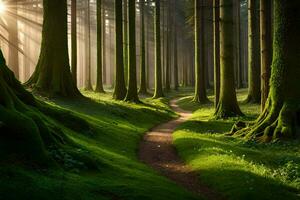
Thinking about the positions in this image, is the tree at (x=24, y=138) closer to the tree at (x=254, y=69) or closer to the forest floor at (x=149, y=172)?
the forest floor at (x=149, y=172)

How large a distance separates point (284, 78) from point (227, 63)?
7.81 m

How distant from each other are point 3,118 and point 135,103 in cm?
2179

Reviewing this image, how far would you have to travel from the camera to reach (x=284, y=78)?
15.8 metres

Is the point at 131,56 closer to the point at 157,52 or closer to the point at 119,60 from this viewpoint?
the point at 119,60

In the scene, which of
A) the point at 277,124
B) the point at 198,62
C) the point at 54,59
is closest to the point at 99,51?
the point at 198,62

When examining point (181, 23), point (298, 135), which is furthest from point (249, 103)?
point (181, 23)

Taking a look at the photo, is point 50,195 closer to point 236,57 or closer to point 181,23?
point 236,57

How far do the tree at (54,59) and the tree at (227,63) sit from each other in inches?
325

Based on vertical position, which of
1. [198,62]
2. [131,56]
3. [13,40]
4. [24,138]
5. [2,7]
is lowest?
[24,138]

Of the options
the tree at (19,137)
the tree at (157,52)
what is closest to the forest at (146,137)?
the tree at (19,137)

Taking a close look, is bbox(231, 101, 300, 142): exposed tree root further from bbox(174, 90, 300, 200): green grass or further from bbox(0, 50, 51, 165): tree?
bbox(0, 50, 51, 165): tree

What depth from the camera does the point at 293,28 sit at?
51.7 ft

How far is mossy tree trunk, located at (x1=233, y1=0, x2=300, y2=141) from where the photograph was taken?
1535 centimetres

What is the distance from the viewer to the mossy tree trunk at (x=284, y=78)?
604 inches
